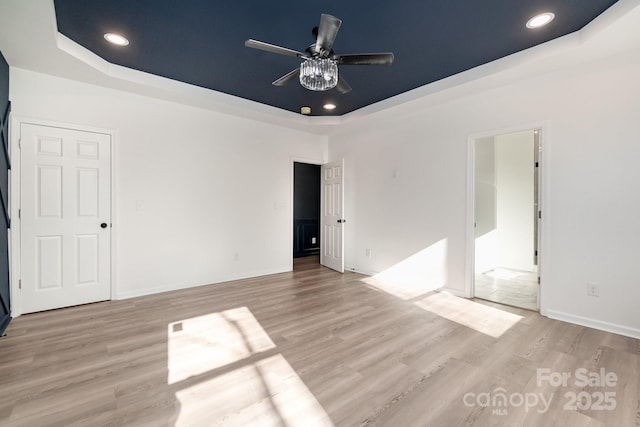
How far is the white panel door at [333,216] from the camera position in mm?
5398

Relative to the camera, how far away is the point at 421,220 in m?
4.37

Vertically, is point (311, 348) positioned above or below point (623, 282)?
below

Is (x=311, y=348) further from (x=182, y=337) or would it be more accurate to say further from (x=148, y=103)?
(x=148, y=103)

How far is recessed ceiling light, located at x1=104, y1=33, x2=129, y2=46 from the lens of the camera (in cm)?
272

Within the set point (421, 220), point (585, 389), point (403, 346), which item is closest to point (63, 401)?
point (403, 346)

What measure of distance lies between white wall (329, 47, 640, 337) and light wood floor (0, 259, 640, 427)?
46 centimetres

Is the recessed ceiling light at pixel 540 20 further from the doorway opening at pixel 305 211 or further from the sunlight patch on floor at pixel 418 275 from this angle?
the doorway opening at pixel 305 211

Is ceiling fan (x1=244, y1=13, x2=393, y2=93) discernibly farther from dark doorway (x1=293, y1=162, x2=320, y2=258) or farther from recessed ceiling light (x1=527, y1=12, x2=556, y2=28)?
dark doorway (x1=293, y1=162, x2=320, y2=258)

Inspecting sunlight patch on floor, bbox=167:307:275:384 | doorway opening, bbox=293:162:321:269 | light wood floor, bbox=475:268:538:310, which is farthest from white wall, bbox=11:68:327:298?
light wood floor, bbox=475:268:538:310

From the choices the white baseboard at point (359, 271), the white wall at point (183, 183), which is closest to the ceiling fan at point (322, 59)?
the white wall at point (183, 183)

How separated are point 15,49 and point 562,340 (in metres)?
5.66

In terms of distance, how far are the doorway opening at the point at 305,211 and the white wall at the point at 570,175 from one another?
10.7 feet

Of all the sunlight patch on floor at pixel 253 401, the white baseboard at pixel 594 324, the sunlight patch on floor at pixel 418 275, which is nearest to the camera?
the sunlight patch on floor at pixel 253 401

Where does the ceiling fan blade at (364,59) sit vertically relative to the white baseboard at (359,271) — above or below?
above
